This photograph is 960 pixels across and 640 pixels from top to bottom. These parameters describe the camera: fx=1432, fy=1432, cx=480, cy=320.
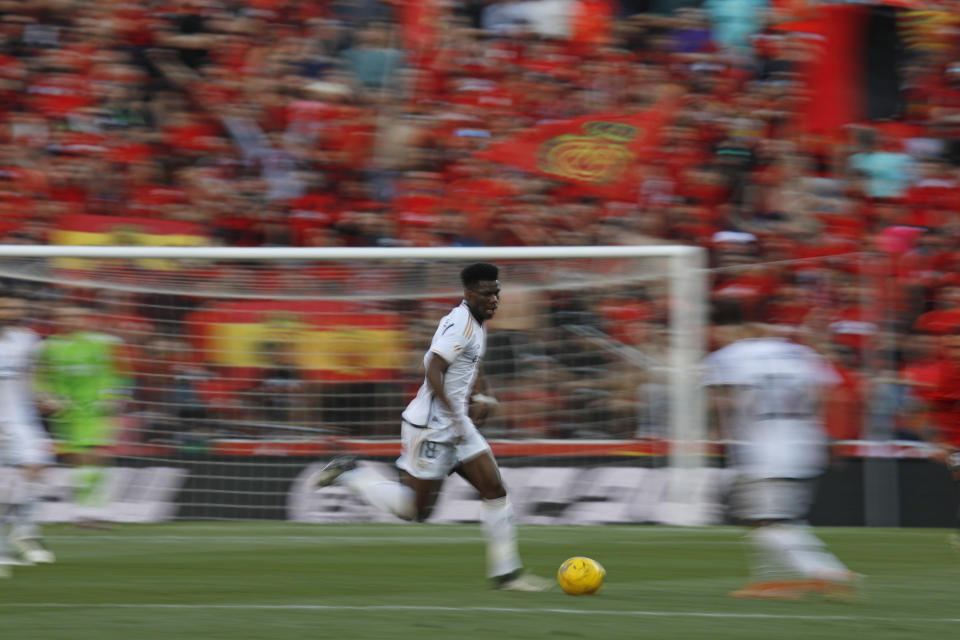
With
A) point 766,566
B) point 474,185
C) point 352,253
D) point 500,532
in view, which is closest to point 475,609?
point 500,532

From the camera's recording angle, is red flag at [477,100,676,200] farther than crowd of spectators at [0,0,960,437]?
Yes

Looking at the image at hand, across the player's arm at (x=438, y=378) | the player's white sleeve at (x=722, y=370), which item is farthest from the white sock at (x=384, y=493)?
the player's white sleeve at (x=722, y=370)

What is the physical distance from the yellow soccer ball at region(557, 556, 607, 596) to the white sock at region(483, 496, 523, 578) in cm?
36

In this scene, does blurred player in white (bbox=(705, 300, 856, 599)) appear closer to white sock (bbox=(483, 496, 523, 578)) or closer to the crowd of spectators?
white sock (bbox=(483, 496, 523, 578))

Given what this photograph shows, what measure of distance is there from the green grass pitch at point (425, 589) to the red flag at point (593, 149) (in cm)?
426

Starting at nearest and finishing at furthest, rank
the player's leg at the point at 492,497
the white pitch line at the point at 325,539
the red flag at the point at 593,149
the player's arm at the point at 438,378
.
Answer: the player's arm at the point at 438,378 → the player's leg at the point at 492,497 → the white pitch line at the point at 325,539 → the red flag at the point at 593,149

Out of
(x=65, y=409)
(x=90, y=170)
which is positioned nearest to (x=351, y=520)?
(x=65, y=409)

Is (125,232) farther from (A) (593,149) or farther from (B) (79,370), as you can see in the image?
(A) (593,149)

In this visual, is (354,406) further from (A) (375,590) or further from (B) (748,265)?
(A) (375,590)

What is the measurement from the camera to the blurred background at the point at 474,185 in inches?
541

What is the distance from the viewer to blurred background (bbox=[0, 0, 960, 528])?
45.1ft

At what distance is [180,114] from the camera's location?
56.3 feet

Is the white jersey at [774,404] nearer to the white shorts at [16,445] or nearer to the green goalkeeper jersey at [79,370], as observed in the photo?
the white shorts at [16,445]

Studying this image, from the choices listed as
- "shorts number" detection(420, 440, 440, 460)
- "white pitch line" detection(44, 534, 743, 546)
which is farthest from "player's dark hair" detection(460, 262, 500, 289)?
"white pitch line" detection(44, 534, 743, 546)
